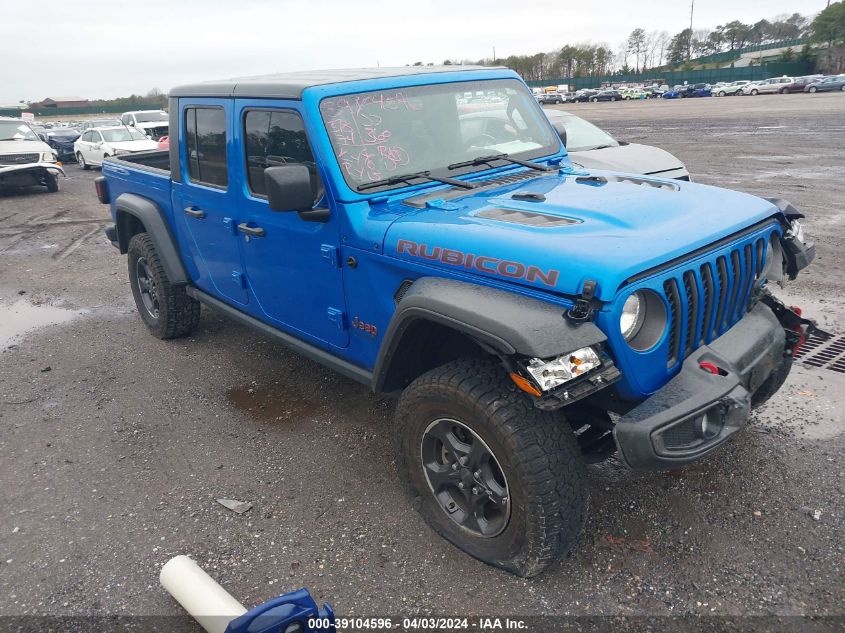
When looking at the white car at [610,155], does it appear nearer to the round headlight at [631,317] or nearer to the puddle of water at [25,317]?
the round headlight at [631,317]

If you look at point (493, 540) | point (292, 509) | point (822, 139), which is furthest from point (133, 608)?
point (822, 139)

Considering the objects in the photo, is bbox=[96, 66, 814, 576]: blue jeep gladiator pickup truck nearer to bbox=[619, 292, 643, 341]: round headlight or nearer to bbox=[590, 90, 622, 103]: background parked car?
bbox=[619, 292, 643, 341]: round headlight

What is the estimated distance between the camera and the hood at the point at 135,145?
1808cm

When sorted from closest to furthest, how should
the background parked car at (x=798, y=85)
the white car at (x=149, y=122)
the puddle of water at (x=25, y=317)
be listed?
the puddle of water at (x=25, y=317) → the white car at (x=149, y=122) → the background parked car at (x=798, y=85)

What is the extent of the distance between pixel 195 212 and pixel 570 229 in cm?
278


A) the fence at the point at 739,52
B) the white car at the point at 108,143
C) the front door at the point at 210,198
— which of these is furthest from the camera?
the fence at the point at 739,52

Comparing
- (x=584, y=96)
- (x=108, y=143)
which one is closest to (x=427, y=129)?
(x=108, y=143)

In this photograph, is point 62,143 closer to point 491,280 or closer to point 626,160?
point 626,160

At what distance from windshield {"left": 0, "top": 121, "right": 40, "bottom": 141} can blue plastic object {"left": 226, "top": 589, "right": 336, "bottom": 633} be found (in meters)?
16.2

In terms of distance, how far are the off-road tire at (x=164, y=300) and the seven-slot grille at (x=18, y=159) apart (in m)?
11.1

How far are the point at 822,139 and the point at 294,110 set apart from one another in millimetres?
17596

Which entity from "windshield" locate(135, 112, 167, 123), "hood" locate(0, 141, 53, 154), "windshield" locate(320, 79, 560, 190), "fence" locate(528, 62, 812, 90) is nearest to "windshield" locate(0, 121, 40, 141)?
"hood" locate(0, 141, 53, 154)

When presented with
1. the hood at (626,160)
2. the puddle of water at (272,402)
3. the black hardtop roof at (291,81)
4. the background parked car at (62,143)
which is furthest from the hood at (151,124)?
the puddle of water at (272,402)

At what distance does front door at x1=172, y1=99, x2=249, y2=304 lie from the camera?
13.2 feet
